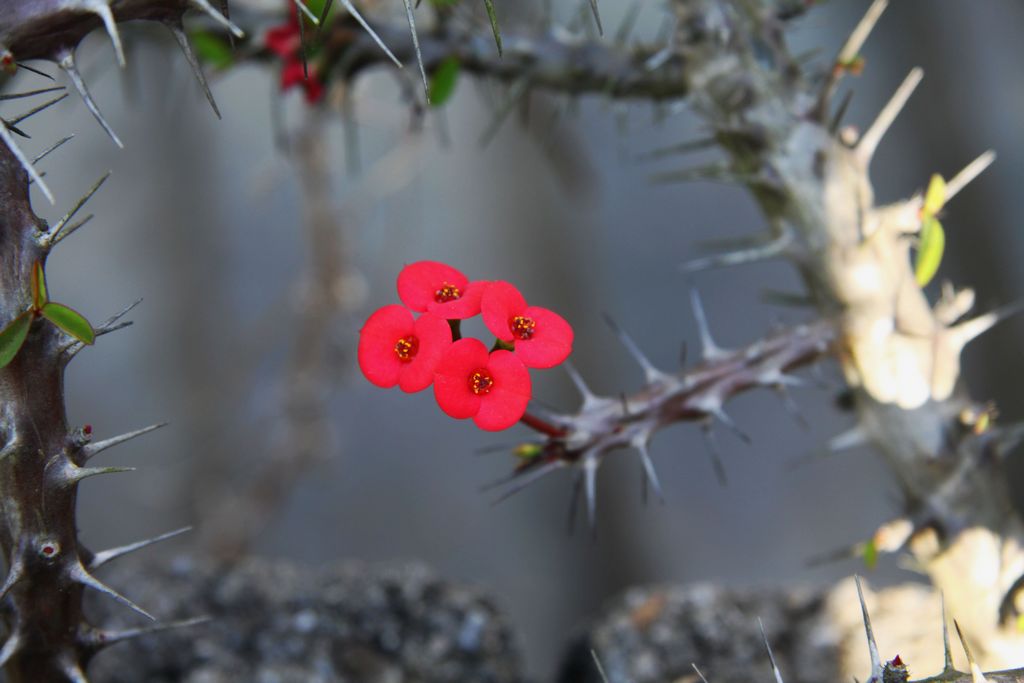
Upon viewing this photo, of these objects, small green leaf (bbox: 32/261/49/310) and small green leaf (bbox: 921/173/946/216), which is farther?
small green leaf (bbox: 921/173/946/216)

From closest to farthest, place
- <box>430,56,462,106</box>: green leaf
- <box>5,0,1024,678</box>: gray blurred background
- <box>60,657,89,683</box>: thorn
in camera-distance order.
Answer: <box>60,657,89,683</box>: thorn < <box>430,56,462,106</box>: green leaf < <box>5,0,1024,678</box>: gray blurred background

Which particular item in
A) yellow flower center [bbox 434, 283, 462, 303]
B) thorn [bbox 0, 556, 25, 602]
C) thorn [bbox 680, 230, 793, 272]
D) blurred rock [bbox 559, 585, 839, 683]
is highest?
thorn [bbox 680, 230, 793, 272]

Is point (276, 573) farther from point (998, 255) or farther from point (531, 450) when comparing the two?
point (998, 255)

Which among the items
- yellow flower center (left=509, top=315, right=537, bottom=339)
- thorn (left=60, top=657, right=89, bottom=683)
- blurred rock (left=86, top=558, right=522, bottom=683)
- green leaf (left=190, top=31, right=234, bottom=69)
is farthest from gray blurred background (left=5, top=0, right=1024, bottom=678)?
yellow flower center (left=509, top=315, right=537, bottom=339)

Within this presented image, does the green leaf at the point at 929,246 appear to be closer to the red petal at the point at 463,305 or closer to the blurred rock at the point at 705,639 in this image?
the red petal at the point at 463,305

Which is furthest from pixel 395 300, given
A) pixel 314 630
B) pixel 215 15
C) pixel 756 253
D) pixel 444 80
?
Result: pixel 215 15

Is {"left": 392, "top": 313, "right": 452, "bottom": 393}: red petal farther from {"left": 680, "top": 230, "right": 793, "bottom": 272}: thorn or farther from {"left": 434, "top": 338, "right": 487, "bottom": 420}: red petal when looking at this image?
{"left": 680, "top": 230, "right": 793, "bottom": 272}: thorn
